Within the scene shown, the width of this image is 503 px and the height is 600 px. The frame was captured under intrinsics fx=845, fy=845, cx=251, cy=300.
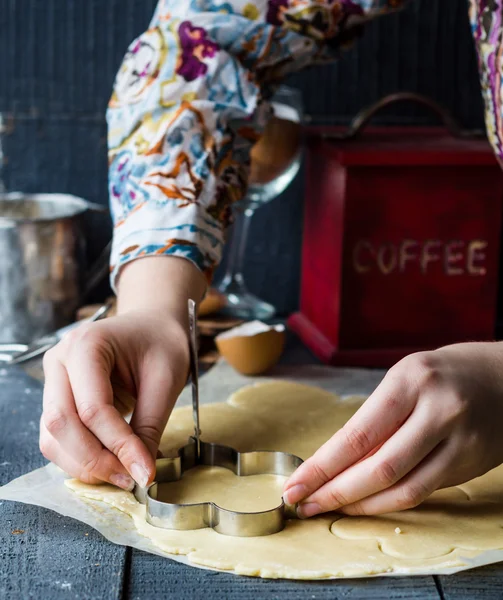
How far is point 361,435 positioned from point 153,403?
17 centimetres

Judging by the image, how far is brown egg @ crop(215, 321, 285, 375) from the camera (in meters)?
0.96

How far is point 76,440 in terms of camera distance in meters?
0.63

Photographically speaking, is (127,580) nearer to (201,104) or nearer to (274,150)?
(201,104)

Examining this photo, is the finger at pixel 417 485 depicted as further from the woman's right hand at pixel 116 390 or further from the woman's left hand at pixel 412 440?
the woman's right hand at pixel 116 390

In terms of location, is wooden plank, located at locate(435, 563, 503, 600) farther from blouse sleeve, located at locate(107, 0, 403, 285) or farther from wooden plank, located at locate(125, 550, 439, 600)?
blouse sleeve, located at locate(107, 0, 403, 285)

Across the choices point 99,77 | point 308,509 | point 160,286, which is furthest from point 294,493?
point 99,77

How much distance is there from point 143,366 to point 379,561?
0.24 m

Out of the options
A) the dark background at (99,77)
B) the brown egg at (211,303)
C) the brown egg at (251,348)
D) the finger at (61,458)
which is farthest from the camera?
the dark background at (99,77)

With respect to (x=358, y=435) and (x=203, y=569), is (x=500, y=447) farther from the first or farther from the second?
(x=203, y=569)

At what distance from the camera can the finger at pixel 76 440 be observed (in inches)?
24.7

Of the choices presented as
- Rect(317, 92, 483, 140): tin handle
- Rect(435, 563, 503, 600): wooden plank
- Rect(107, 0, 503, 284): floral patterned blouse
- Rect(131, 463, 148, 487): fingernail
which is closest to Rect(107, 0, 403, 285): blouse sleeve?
Rect(107, 0, 503, 284): floral patterned blouse

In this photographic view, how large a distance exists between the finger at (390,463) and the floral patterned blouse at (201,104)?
281 mm

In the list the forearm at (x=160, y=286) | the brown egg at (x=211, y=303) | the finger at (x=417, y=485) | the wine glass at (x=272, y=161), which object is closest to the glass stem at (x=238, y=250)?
the wine glass at (x=272, y=161)

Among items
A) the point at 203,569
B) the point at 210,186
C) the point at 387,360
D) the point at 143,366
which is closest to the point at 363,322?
the point at 387,360
